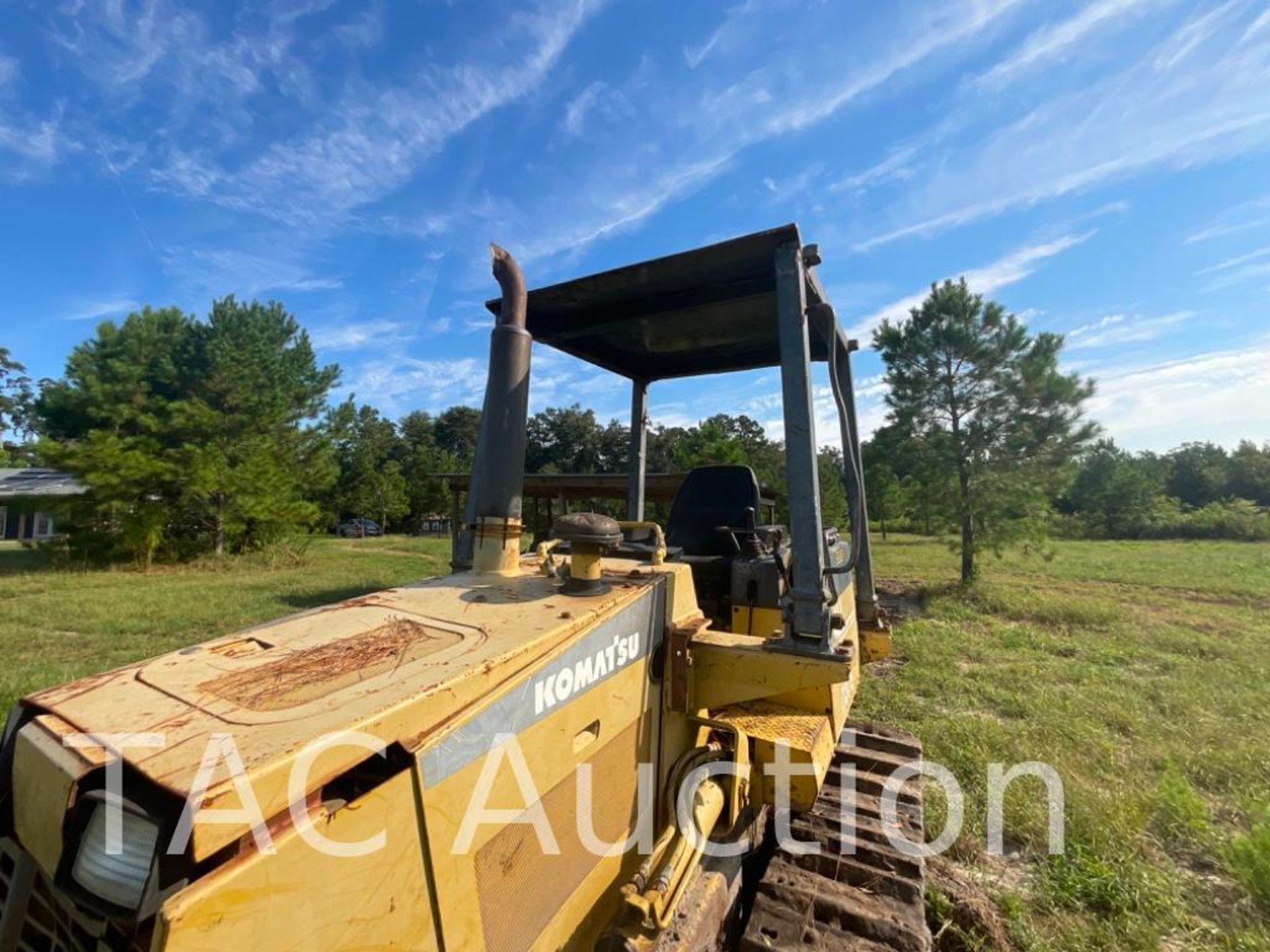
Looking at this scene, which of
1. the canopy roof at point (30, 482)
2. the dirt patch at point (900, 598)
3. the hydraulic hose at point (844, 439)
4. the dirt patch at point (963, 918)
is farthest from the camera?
the canopy roof at point (30, 482)

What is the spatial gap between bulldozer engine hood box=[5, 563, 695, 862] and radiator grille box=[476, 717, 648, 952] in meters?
0.27

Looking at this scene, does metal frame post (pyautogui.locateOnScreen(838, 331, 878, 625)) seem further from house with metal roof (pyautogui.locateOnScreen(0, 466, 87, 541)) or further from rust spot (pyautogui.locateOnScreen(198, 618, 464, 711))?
house with metal roof (pyautogui.locateOnScreen(0, 466, 87, 541))

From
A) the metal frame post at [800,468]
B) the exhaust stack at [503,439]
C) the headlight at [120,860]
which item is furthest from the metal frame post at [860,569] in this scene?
the headlight at [120,860]

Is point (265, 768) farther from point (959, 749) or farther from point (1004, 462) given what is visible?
point (1004, 462)

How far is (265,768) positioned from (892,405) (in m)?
15.7

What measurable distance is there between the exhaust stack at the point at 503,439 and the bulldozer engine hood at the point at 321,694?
0.88 ft

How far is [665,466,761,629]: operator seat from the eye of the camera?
Result: 10.4 ft

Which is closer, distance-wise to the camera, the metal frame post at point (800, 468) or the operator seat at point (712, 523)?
the metal frame post at point (800, 468)

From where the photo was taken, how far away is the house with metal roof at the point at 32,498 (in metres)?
17.0

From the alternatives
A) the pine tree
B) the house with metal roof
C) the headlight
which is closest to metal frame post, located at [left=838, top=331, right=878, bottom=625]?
the headlight

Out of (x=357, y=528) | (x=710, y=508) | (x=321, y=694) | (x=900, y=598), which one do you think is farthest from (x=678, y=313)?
(x=357, y=528)

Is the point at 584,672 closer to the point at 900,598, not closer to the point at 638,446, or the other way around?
the point at 638,446

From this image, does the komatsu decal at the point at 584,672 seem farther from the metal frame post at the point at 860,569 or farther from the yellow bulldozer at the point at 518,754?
the metal frame post at the point at 860,569

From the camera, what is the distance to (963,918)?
9.10ft
